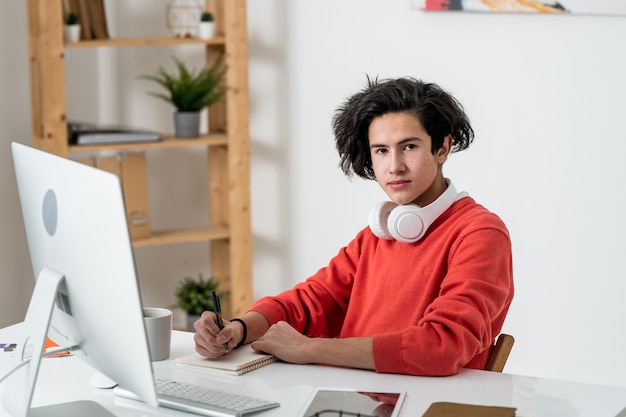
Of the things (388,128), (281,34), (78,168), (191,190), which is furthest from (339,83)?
(78,168)

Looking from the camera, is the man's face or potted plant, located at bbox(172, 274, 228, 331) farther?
potted plant, located at bbox(172, 274, 228, 331)

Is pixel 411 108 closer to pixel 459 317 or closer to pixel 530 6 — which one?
pixel 459 317

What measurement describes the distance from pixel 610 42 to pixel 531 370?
3.92ft

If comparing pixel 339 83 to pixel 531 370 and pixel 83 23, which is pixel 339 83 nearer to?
pixel 83 23

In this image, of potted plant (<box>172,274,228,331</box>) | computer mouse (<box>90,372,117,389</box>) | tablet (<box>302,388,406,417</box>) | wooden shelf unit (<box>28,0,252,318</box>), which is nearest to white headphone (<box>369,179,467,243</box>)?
tablet (<box>302,388,406,417</box>)

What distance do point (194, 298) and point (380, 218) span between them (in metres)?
2.02

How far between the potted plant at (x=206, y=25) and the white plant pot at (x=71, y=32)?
1.60 ft

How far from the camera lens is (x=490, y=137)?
11.2 feet

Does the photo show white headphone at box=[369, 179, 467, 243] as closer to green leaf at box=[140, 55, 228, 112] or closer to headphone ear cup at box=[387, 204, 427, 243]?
headphone ear cup at box=[387, 204, 427, 243]

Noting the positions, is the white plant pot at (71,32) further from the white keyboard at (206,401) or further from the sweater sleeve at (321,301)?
the white keyboard at (206,401)

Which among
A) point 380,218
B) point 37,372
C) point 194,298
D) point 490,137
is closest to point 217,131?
point 194,298

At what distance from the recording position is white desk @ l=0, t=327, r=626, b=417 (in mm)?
1522

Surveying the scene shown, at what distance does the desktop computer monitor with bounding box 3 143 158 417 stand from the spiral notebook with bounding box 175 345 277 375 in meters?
0.24

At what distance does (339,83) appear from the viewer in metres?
3.68
